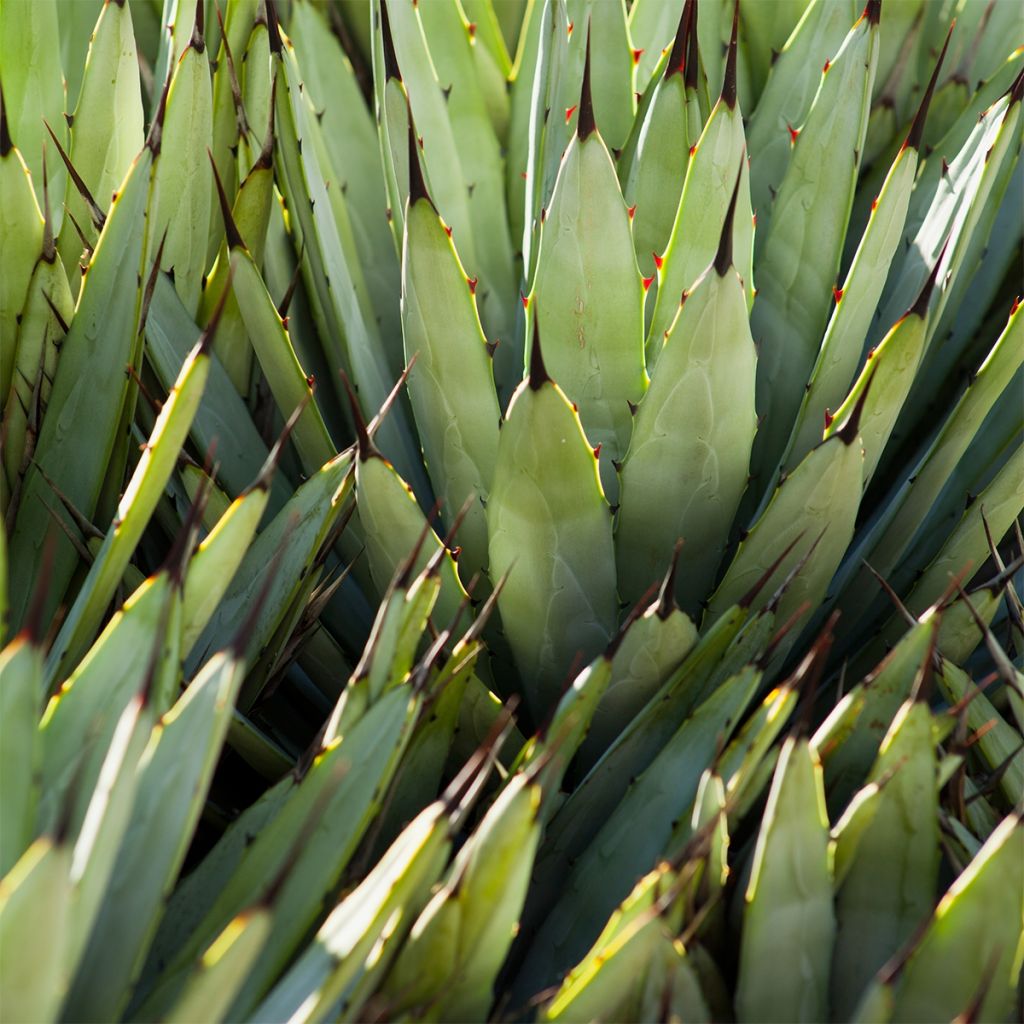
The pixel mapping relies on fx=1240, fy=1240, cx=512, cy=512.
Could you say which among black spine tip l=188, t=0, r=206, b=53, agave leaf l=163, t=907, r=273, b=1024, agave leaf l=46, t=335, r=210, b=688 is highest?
black spine tip l=188, t=0, r=206, b=53

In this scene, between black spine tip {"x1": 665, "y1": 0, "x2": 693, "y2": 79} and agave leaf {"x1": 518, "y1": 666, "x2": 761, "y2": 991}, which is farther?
black spine tip {"x1": 665, "y1": 0, "x2": 693, "y2": 79}

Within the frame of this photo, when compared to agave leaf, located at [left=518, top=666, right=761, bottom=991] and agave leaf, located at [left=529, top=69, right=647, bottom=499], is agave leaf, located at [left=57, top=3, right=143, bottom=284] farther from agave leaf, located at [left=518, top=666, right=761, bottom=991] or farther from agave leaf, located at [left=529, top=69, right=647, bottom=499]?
agave leaf, located at [left=518, top=666, right=761, bottom=991]

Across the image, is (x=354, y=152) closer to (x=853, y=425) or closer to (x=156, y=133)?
(x=156, y=133)

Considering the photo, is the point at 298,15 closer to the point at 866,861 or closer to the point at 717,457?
the point at 717,457

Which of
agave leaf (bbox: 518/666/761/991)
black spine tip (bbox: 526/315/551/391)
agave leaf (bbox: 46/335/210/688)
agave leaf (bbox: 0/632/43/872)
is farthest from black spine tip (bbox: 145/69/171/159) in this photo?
agave leaf (bbox: 518/666/761/991)

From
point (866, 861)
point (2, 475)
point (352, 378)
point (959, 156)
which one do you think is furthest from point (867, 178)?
point (2, 475)

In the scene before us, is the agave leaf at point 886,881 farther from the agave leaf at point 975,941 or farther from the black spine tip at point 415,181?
the black spine tip at point 415,181

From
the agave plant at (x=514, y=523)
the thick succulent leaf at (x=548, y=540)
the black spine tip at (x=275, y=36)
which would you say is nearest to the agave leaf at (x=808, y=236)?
the agave plant at (x=514, y=523)
